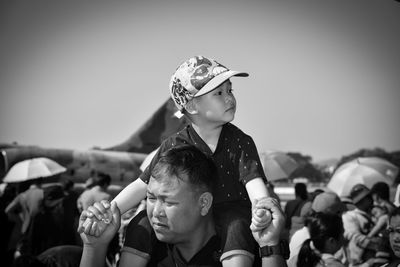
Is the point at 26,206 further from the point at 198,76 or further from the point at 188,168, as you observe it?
the point at 188,168

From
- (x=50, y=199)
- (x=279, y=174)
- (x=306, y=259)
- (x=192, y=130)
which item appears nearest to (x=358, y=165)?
(x=279, y=174)

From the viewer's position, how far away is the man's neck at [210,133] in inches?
80.3

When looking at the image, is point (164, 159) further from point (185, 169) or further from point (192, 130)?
point (192, 130)

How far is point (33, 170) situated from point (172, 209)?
27.9 feet

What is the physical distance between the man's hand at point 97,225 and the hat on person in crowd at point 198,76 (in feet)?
2.08

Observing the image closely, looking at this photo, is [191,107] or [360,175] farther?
[360,175]

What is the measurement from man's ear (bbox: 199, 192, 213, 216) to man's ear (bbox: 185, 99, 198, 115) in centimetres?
51

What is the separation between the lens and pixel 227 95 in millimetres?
2049

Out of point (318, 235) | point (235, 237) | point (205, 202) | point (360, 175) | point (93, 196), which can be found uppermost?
point (205, 202)

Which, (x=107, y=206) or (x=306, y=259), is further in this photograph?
(x=306, y=259)

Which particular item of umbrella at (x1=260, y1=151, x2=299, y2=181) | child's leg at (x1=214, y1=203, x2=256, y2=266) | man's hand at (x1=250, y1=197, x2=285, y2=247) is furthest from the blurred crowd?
umbrella at (x1=260, y1=151, x2=299, y2=181)

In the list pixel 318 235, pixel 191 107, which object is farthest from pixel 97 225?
pixel 318 235

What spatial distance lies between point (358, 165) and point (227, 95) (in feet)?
26.3

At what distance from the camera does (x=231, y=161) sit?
198 centimetres
